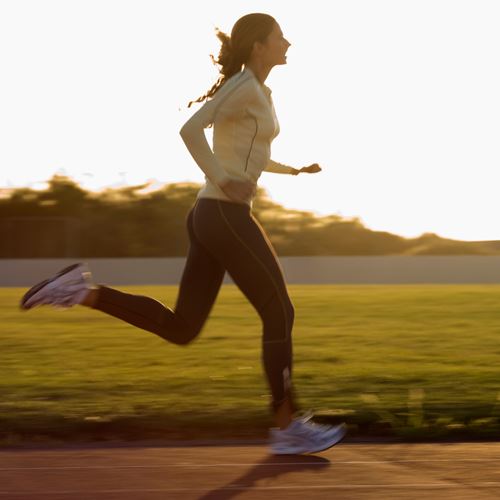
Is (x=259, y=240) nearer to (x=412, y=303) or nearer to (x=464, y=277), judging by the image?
(x=412, y=303)

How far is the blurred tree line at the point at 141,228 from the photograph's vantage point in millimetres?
25922

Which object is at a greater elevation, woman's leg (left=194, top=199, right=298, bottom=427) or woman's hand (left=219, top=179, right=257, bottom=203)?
woman's hand (left=219, top=179, right=257, bottom=203)

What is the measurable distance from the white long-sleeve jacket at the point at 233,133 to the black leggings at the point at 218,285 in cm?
11

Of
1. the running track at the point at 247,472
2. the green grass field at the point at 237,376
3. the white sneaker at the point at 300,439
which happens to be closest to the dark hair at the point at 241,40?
the white sneaker at the point at 300,439

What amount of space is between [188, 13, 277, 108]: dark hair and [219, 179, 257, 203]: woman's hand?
543 millimetres

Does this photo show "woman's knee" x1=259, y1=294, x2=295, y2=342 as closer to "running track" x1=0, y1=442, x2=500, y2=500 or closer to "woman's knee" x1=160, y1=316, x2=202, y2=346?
"woman's knee" x1=160, y1=316, x2=202, y2=346

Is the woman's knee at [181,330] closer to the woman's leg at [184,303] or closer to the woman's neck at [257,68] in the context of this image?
the woman's leg at [184,303]

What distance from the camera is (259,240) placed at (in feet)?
16.1

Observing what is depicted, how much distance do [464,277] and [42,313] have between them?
467 inches

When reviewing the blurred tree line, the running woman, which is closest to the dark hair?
the running woman

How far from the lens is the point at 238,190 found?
15.7 ft

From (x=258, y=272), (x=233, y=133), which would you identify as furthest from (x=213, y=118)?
(x=258, y=272)

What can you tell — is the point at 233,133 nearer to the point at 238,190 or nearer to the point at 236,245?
the point at 238,190

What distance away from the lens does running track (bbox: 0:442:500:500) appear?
169 inches
